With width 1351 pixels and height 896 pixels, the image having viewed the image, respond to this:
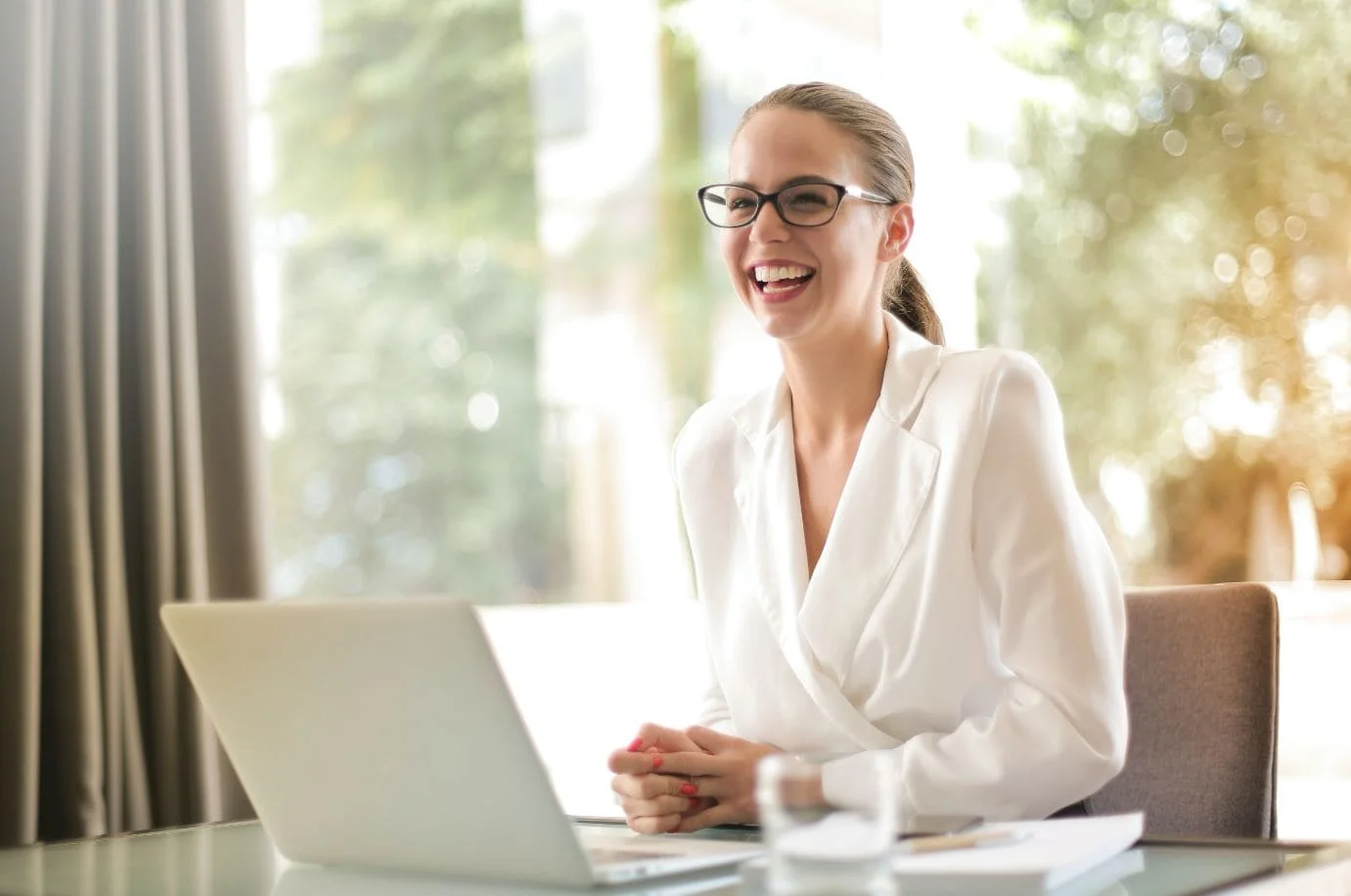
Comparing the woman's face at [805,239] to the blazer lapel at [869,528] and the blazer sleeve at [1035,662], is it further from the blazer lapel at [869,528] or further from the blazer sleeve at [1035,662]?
the blazer sleeve at [1035,662]

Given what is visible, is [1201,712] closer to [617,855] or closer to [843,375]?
[843,375]

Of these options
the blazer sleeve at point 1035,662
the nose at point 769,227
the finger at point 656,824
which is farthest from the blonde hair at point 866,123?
the finger at point 656,824

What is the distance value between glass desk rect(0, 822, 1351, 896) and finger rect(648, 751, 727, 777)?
73 millimetres

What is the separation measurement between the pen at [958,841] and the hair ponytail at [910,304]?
38.7 inches

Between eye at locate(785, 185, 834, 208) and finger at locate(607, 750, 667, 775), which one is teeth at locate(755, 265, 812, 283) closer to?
eye at locate(785, 185, 834, 208)

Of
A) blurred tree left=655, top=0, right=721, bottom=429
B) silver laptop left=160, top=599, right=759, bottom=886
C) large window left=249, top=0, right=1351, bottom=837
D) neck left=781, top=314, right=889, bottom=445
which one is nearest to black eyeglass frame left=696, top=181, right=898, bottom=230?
neck left=781, top=314, right=889, bottom=445

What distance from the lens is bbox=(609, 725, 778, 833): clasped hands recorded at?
1394mm

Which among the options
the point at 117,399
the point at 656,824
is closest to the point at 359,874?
the point at 656,824

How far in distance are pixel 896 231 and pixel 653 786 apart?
784 mm

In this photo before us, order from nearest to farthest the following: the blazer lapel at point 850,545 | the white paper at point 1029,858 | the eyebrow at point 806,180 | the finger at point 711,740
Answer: the white paper at point 1029,858, the finger at point 711,740, the blazer lapel at point 850,545, the eyebrow at point 806,180

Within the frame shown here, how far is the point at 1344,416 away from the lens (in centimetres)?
284

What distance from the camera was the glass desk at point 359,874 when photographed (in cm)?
101

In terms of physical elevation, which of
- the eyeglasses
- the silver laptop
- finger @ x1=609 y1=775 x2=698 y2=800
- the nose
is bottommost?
finger @ x1=609 y1=775 x2=698 y2=800

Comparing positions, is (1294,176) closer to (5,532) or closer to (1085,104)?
(1085,104)
